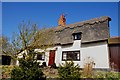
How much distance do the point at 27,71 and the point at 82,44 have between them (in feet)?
39.4

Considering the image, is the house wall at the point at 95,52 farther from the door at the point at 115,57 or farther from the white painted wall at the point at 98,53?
the door at the point at 115,57

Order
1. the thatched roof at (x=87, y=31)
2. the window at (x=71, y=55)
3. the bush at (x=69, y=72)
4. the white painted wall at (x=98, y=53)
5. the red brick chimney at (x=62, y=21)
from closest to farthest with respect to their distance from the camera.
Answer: the bush at (x=69, y=72)
the white painted wall at (x=98, y=53)
the thatched roof at (x=87, y=31)
the window at (x=71, y=55)
the red brick chimney at (x=62, y=21)

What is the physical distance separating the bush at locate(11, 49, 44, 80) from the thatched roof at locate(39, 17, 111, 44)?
35.0 feet

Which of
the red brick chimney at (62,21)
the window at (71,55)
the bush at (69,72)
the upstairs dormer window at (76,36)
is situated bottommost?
the bush at (69,72)

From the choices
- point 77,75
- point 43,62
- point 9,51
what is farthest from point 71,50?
point 77,75

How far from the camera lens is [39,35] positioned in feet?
67.2

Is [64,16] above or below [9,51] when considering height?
above

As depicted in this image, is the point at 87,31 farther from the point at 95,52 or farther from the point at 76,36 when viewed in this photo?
the point at 95,52

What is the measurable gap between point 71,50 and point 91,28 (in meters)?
3.67

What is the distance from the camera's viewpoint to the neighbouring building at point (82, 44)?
64.5ft

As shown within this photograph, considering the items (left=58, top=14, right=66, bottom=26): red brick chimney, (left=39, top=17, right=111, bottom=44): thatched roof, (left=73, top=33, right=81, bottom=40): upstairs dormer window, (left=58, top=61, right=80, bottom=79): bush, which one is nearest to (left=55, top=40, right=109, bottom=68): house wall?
(left=73, top=33, right=81, bottom=40): upstairs dormer window

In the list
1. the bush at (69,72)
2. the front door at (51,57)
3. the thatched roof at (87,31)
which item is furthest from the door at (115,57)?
the bush at (69,72)

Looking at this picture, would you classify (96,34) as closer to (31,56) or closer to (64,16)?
(64,16)

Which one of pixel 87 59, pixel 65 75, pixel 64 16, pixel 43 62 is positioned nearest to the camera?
pixel 65 75
